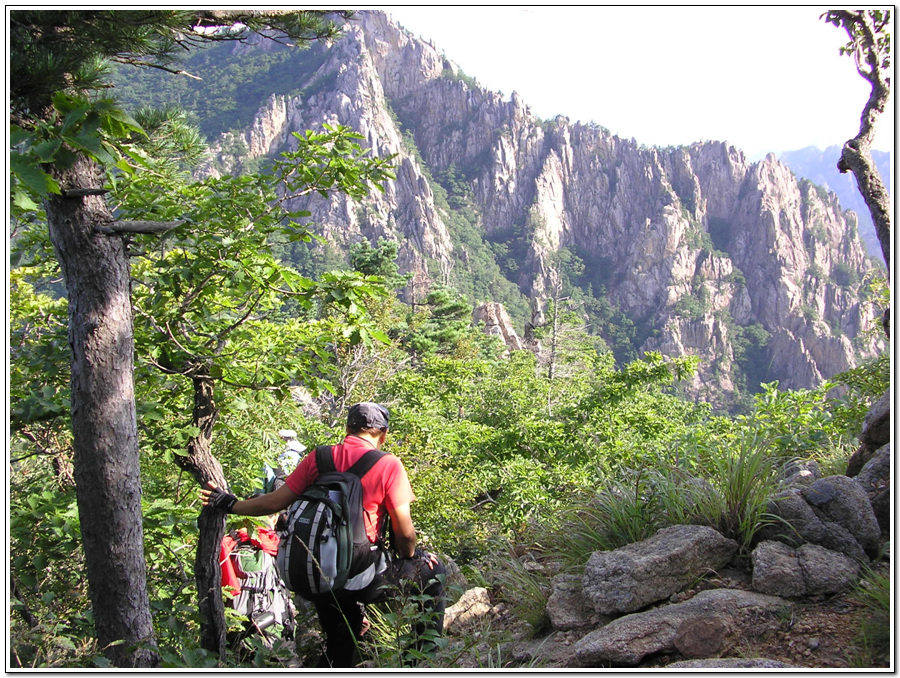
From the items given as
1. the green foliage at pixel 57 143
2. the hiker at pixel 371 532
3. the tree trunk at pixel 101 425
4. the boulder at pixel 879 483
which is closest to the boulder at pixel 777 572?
the boulder at pixel 879 483

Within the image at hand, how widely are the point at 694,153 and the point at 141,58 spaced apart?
138 m

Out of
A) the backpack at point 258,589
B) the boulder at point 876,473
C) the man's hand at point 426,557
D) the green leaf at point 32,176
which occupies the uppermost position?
the green leaf at point 32,176

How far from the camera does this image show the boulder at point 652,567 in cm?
237

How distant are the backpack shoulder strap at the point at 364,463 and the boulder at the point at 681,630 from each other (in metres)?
1.04

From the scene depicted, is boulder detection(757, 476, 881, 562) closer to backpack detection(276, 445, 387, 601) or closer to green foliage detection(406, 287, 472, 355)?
backpack detection(276, 445, 387, 601)

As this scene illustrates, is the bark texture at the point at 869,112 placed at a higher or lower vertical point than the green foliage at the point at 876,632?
higher

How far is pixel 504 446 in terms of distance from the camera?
7637 mm

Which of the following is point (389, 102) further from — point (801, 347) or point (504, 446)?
point (504, 446)

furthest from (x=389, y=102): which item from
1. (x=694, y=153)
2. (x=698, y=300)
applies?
(x=698, y=300)

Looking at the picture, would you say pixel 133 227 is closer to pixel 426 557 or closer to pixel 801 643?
pixel 426 557

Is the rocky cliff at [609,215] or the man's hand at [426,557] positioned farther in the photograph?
the rocky cliff at [609,215]

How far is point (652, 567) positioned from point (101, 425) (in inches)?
92.5

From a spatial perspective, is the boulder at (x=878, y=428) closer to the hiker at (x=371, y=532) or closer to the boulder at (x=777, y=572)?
the boulder at (x=777, y=572)

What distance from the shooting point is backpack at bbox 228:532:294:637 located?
11.6 feet
